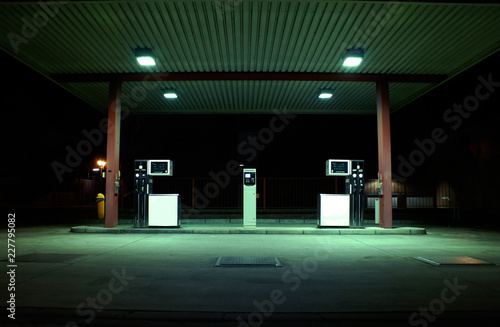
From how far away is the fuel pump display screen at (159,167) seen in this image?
12023 mm

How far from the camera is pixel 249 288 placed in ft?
15.5

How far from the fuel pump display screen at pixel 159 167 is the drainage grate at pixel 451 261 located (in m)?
7.95

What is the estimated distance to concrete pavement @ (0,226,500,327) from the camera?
12.0 feet

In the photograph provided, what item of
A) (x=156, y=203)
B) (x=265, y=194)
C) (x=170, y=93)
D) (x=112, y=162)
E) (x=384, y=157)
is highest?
(x=170, y=93)

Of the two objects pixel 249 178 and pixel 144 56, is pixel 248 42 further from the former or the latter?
pixel 249 178

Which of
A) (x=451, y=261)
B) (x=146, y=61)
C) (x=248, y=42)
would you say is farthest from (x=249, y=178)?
(x=451, y=261)

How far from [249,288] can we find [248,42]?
698 cm

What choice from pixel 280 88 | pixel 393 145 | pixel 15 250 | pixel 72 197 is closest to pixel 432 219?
pixel 280 88

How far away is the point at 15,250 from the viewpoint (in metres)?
7.66

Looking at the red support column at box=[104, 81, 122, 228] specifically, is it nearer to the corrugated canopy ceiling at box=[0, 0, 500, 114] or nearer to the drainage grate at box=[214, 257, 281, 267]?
the corrugated canopy ceiling at box=[0, 0, 500, 114]

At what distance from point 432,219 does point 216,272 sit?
42.3ft

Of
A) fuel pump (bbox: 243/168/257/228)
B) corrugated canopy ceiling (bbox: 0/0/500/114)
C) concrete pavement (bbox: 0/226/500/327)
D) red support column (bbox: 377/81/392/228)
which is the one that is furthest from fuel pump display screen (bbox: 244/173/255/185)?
red support column (bbox: 377/81/392/228)

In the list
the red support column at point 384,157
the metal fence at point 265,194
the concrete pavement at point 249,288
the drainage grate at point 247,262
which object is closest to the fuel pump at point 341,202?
the red support column at point 384,157

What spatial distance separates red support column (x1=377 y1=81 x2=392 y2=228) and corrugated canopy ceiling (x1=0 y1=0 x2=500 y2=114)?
0.75 metres
